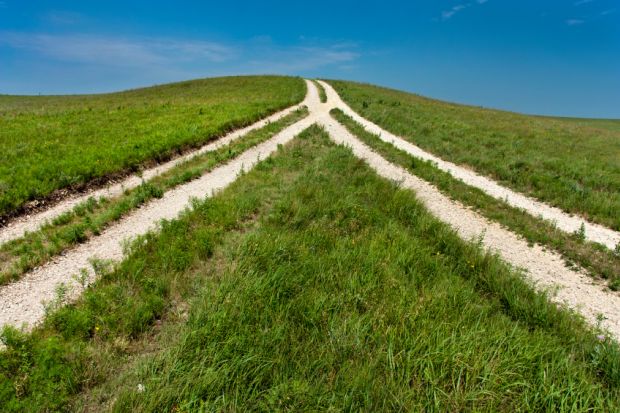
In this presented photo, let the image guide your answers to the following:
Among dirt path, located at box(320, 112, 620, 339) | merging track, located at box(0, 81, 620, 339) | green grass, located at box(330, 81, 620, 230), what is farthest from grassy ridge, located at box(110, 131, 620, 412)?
green grass, located at box(330, 81, 620, 230)

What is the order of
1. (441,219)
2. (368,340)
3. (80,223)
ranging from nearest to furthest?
1. (368,340)
2. (80,223)
3. (441,219)

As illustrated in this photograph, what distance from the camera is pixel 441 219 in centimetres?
994

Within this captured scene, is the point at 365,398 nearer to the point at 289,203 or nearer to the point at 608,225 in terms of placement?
the point at 289,203

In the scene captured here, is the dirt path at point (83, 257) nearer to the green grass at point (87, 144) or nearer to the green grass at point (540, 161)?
the green grass at point (87, 144)

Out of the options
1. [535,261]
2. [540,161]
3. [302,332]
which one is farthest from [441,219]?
[540,161]

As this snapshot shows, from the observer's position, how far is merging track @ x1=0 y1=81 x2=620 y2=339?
5668mm

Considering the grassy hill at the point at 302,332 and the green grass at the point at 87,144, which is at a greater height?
the green grass at the point at 87,144

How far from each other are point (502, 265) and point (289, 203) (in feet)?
17.9

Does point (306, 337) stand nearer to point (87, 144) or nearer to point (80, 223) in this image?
point (80, 223)

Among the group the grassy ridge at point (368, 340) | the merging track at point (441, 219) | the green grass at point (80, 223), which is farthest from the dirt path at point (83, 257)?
the grassy ridge at point (368, 340)

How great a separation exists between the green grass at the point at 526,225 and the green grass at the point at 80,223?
968cm

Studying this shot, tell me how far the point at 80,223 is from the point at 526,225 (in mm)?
12794

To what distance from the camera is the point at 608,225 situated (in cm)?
995

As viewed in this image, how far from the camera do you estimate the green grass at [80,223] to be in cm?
652
